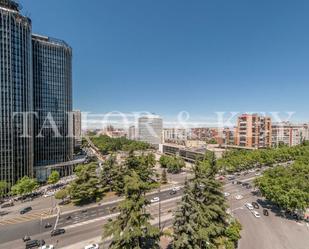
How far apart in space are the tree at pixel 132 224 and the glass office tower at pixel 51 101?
48923mm

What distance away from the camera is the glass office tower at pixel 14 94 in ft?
144

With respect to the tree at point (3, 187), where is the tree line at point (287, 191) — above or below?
above

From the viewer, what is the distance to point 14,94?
4541cm

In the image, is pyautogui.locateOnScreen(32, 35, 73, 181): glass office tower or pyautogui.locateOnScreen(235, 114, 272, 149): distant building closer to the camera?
pyautogui.locateOnScreen(32, 35, 73, 181): glass office tower

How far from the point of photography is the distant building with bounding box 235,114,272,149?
86.5 meters

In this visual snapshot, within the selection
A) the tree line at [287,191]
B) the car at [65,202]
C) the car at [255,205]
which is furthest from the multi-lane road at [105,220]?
the car at [65,202]

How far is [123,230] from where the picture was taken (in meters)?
14.9

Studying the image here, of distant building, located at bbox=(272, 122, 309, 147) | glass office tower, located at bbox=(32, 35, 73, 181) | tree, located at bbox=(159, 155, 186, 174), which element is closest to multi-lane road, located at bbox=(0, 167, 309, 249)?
glass office tower, located at bbox=(32, 35, 73, 181)

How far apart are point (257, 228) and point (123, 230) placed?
2401cm

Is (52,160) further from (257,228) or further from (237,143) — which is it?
(237,143)

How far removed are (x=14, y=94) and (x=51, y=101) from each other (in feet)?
50.4

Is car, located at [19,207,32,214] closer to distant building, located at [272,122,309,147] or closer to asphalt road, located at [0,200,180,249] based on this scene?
asphalt road, located at [0,200,180,249]

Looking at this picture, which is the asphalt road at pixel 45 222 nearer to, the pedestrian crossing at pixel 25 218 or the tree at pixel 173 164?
the pedestrian crossing at pixel 25 218

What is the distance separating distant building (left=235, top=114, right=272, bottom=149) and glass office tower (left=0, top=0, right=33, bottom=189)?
84881mm
